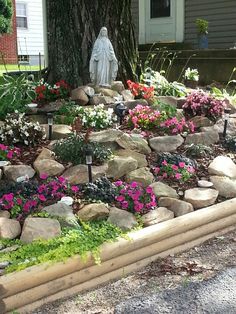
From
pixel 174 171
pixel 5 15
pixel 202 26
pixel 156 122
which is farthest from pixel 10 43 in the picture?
pixel 174 171

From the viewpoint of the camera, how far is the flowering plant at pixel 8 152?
433 cm

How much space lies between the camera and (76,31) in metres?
5.98

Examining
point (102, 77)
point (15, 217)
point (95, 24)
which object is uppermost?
point (95, 24)

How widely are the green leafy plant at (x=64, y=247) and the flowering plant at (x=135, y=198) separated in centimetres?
36

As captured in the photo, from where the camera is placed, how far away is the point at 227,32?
1192 centimetres

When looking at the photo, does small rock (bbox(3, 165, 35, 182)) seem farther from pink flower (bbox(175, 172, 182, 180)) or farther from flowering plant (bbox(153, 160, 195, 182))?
pink flower (bbox(175, 172, 182, 180))

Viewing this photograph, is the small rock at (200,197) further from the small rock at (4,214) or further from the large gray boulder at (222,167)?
the small rock at (4,214)

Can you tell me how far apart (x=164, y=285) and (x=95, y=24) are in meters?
3.81

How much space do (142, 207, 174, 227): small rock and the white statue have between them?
242 centimetres

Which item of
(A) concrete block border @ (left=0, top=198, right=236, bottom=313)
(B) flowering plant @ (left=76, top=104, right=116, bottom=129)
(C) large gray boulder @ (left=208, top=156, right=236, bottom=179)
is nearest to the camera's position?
(A) concrete block border @ (left=0, top=198, right=236, bottom=313)

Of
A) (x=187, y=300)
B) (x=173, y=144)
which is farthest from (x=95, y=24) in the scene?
(x=187, y=300)

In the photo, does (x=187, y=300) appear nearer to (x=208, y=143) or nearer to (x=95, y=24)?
(x=208, y=143)

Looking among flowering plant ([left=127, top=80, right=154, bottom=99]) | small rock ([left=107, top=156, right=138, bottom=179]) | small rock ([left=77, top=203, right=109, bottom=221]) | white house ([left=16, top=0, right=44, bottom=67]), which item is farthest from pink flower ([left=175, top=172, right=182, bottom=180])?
white house ([left=16, top=0, right=44, bottom=67])

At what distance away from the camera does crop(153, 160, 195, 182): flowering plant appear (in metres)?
4.26
